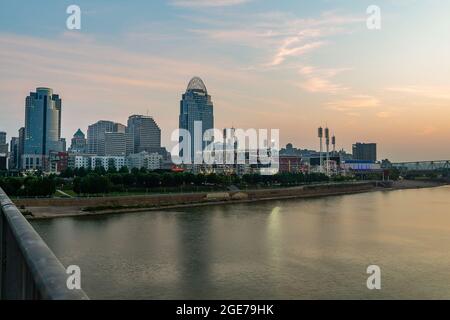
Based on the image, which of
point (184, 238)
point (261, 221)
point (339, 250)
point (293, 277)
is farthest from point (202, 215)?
point (293, 277)

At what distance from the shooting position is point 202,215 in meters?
25.7

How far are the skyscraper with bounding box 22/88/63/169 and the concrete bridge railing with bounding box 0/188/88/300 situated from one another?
127417 mm

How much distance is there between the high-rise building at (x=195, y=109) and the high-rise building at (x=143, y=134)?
9.49m

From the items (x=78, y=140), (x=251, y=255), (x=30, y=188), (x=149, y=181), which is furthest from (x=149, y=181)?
(x=78, y=140)

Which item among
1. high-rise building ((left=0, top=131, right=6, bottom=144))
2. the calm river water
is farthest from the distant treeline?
high-rise building ((left=0, top=131, right=6, bottom=144))

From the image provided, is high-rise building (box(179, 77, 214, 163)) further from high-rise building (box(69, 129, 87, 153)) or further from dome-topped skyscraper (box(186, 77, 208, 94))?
high-rise building (box(69, 129, 87, 153))

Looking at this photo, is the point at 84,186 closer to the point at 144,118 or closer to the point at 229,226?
the point at 229,226

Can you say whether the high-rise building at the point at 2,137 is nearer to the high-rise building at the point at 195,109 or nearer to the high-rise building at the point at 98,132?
the high-rise building at the point at 98,132

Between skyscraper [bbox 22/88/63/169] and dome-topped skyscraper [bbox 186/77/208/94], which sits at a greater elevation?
dome-topped skyscraper [bbox 186/77/208/94]

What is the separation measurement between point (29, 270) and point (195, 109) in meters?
140

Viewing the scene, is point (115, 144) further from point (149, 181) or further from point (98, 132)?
point (149, 181)

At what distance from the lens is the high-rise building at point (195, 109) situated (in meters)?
138

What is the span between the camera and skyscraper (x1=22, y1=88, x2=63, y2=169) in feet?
399
